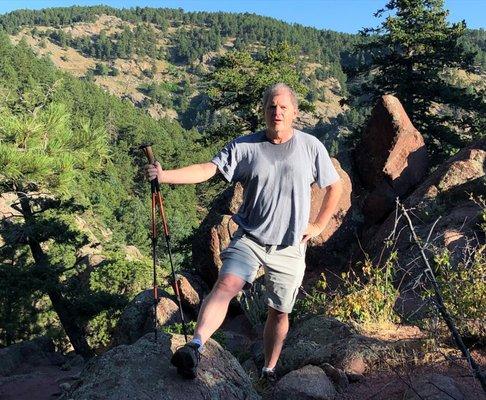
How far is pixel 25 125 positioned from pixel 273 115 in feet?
27.9

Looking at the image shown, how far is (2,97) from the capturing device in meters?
11.6

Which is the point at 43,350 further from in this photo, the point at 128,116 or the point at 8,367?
the point at 128,116

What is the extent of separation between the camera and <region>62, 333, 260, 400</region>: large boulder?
2.60m

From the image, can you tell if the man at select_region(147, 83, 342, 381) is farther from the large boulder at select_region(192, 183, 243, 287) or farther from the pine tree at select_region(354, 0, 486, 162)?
the pine tree at select_region(354, 0, 486, 162)

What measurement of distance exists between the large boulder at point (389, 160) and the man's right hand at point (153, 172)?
9.44m

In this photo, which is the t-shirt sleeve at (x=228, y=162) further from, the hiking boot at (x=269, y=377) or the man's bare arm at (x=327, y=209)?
the hiking boot at (x=269, y=377)

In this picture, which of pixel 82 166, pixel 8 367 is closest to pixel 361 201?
pixel 82 166

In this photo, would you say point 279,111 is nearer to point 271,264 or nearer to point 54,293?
point 271,264

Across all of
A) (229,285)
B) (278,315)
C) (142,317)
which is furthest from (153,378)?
(142,317)

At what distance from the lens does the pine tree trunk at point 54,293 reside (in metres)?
12.0

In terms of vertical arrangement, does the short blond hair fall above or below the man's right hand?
above

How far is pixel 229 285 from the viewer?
10.2 ft

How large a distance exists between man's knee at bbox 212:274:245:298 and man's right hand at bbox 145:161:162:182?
77 centimetres

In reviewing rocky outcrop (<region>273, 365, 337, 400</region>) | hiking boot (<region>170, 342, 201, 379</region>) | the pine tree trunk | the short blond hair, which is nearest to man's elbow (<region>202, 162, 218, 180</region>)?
the short blond hair
